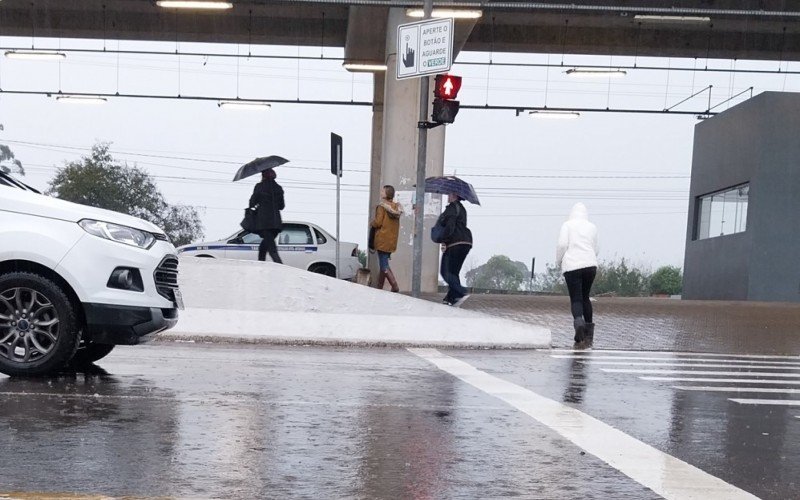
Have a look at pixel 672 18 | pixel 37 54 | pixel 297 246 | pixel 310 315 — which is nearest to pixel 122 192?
pixel 37 54

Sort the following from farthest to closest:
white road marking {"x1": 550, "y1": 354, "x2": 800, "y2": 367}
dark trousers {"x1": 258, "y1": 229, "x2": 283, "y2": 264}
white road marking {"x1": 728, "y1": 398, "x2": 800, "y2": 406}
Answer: dark trousers {"x1": 258, "y1": 229, "x2": 283, "y2": 264} < white road marking {"x1": 550, "y1": 354, "x2": 800, "y2": 367} < white road marking {"x1": 728, "y1": 398, "x2": 800, "y2": 406}

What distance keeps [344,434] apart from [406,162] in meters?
17.7

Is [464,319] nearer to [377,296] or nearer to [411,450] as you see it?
[377,296]

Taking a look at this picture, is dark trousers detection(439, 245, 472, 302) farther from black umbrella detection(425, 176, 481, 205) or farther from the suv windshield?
the suv windshield

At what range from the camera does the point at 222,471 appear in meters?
4.38

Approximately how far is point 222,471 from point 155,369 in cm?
389

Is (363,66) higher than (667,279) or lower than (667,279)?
higher

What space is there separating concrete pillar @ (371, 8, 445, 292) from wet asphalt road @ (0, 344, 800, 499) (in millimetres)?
13982

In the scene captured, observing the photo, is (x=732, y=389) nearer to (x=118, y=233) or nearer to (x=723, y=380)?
(x=723, y=380)

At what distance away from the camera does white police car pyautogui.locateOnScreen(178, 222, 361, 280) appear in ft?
81.4

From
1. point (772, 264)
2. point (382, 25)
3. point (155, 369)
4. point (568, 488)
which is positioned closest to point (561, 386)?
point (155, 369)

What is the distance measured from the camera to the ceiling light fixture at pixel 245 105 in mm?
34844

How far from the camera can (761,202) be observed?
2822 centimetres

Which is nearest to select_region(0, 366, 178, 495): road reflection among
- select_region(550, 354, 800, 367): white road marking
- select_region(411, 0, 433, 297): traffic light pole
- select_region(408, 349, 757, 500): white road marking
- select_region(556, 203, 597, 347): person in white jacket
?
select_region(408, 349, 757, 500): white road marking
